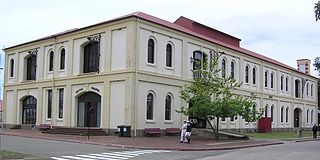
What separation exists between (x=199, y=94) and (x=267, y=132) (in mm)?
22070

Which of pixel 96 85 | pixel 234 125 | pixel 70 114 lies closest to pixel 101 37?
pixel 96 85

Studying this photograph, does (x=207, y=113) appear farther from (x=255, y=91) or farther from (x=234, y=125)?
(x=255, y=91)

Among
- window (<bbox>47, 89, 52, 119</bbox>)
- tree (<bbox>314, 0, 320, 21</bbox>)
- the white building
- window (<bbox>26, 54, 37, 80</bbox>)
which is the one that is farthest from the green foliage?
window (<bbox>26, 54, 37, 80</bbox>)

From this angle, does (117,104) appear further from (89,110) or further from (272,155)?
(272,155)

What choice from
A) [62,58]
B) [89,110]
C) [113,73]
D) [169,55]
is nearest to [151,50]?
[169,55]

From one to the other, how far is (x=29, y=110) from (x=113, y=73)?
48.4 ft

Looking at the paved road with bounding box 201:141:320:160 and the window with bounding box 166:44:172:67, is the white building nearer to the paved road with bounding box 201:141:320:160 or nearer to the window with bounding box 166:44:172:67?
the window with bounding box 166:44:172:67

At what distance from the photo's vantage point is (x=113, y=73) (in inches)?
1459

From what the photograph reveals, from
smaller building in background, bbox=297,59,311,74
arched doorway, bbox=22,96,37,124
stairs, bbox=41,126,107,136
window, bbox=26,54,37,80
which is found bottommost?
stairs, bbox=41,126,107,136

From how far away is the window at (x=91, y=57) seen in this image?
39.7 m

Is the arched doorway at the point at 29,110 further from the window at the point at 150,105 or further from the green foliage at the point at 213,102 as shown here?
the green foliage at the point at 213,102

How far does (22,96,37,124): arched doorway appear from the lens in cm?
4641

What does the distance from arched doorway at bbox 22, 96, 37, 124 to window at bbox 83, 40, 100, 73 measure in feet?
29.8

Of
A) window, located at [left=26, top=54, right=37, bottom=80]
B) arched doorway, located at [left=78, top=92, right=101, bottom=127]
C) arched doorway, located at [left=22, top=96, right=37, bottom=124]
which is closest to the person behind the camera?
arched doorway, located at [left=78, top=92, right=101, bottom=127]
